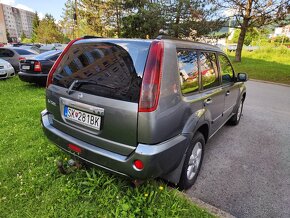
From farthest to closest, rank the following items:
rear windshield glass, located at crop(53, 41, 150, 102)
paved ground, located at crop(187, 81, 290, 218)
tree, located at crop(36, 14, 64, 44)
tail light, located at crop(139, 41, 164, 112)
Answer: tree, located at crop(36, 14, 64, 44) < paved ground, located at crop(187, 81, 290, 218) < rear windshield glass, located at crop(53, 41, 150, 102) < tail light, located at crop(139, 41, 164, 112)

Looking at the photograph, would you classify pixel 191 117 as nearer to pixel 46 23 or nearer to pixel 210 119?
pixel 210 119

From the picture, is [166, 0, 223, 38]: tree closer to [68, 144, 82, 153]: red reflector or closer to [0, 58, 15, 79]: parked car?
[0, 58, 15, 79]: parked car

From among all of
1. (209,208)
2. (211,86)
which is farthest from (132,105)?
(211,86)

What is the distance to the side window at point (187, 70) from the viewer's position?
2.18 meters

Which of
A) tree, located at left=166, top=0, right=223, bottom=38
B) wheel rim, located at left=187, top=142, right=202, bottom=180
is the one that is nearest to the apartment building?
tree, located at left=166, top=0, right=223, bottom=38

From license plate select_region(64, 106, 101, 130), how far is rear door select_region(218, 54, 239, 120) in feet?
7.22

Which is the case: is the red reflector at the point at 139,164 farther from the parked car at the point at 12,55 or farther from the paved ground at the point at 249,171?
the parked car at the point at 12,55

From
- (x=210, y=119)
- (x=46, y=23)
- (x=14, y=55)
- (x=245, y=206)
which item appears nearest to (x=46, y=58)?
(x=14, y=55)

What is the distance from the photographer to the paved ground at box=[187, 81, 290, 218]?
2.42 meters

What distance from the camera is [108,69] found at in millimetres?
2070

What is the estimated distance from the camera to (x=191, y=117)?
2.29 metres

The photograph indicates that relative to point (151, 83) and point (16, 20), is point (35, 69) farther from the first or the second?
point (16, 20)

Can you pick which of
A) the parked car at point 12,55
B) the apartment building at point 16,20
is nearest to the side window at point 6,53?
the parked car at point 12,55

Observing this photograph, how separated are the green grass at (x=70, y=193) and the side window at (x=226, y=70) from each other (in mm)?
2105
